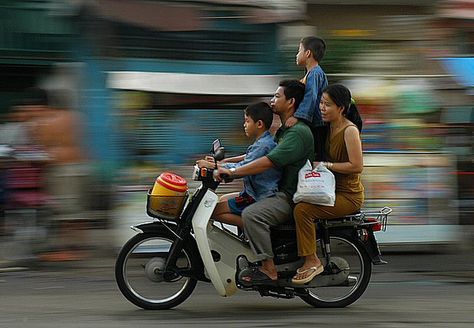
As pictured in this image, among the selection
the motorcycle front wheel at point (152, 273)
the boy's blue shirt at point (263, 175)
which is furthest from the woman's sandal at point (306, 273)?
the motorcycle front wheel at point (152, 273)

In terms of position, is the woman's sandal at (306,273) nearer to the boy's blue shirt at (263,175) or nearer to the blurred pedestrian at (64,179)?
the boy's blue shirt at (263,175)

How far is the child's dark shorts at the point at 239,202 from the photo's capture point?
276 inches

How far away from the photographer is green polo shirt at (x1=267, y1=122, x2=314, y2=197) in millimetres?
6773

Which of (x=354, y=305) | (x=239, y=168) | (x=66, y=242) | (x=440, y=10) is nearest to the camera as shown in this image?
(x=239, y=168)

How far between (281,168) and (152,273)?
122 cm

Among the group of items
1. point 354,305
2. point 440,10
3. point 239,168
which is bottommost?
point 354,305

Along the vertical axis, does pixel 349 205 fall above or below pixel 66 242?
above

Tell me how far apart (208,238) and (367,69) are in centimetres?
407

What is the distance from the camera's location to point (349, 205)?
6.98 m

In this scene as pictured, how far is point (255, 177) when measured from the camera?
275 inches

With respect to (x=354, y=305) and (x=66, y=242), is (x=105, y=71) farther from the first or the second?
(x=354, y=305)

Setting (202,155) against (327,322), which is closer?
(327,322)

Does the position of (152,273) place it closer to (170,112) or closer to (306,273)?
(306,273)

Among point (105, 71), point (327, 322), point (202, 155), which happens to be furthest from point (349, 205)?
point (105, 71)
